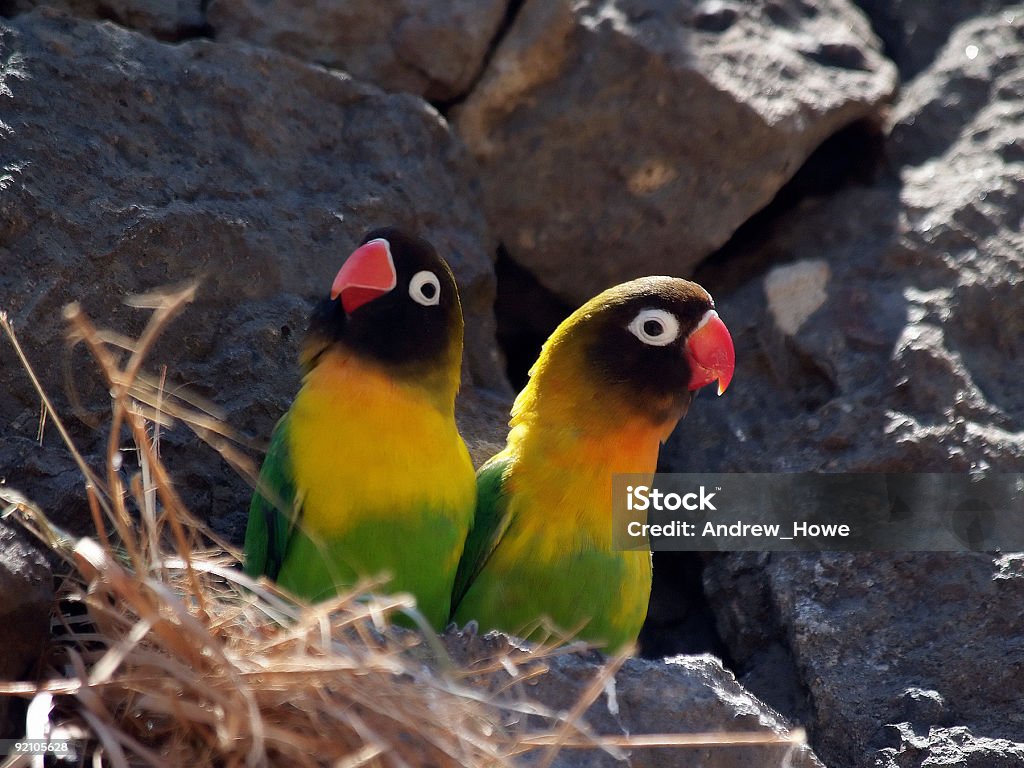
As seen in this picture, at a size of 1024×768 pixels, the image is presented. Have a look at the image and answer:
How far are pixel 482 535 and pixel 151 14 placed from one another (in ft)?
7.09

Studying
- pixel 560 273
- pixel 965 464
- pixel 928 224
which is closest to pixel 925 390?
pixel 965 464

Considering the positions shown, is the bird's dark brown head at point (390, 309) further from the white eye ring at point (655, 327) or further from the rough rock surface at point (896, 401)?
the rough rock surface at point (896, 401)

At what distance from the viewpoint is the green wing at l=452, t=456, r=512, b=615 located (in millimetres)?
2914

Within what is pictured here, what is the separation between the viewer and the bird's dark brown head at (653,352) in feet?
10.00

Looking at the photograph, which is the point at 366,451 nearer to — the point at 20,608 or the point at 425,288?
the point at 425,288

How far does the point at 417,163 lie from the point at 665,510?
1339 mm

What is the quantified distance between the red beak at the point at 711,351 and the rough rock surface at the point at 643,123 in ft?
3.22

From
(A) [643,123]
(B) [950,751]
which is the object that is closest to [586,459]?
(B) [950,751]

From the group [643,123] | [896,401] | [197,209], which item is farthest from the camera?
[643,123]

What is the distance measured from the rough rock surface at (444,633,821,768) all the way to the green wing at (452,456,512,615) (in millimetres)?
613

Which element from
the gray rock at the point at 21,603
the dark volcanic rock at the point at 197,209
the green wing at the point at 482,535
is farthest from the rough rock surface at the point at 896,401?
the gray rock at the point at 21,603

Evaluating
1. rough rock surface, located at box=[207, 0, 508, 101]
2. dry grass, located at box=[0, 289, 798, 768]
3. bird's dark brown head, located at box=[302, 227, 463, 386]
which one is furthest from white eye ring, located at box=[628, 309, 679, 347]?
rough rock surface, located at box=[207, 0, 508, 101]

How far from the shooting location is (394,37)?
13.5 ft

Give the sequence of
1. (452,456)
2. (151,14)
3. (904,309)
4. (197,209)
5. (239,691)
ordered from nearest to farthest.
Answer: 1. (239,691)
2. (452,456)
3. (197,209)
4. (904,309)
5. (151,14)
